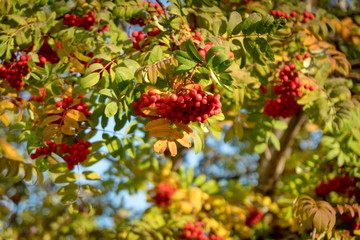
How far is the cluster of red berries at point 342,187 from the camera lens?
124 inches

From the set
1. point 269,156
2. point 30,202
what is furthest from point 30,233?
point 269,156

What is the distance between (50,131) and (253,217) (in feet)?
9.83

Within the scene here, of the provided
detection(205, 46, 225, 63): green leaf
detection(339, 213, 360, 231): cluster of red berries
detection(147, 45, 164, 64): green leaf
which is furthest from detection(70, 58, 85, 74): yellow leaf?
detection(339, 213, 360, 231): cluster of red berries

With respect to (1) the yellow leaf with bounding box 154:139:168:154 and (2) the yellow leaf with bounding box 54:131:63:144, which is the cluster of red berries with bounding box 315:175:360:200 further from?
(2) the yellow leaf with bounding box 54:131:63:144

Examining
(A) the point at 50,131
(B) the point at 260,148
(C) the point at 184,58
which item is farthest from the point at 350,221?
(A) the point at 50,131

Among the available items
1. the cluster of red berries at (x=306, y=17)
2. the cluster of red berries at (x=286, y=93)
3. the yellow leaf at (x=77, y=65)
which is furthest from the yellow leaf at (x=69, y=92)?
the cluster of red berries at (x=306, y=17)

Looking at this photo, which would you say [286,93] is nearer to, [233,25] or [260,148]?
[260,148]

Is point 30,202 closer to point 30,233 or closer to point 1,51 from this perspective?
point 30,233

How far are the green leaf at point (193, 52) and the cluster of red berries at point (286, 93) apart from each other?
3.90 ft

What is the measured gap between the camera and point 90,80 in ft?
6.55

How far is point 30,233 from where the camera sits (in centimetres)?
602

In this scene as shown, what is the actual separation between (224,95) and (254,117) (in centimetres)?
61

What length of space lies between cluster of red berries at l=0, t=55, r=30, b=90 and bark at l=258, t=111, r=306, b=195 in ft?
11.2

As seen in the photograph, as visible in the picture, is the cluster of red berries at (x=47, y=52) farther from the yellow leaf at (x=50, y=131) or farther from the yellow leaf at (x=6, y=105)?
the yellow leaf at (x=50, y=131)
